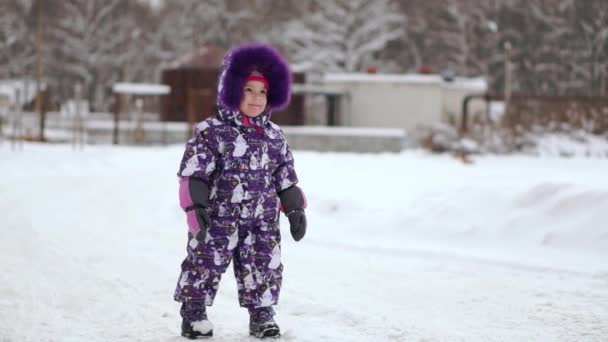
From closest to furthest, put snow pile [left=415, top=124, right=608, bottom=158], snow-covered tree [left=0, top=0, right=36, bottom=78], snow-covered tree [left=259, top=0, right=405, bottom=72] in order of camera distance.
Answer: snow pile [left=415, top=124, right=608, bottom=158], snow-covered tree [left=259, top=0, right=405, bottom=72], snow-covered tree [left=0, top=0, right=36, bottom=78]

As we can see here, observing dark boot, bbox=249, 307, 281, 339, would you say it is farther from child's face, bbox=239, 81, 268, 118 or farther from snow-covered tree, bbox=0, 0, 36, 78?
snow-covered tree, bbox=0, 0, 36, 78

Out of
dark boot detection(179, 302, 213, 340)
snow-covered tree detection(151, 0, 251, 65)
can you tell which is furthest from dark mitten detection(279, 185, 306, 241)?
snow-covered tree detection(151, 0, 251, 65)

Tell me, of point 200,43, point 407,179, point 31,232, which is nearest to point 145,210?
point 31,232

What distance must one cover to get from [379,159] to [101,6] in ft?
127

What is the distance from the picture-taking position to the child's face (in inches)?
161

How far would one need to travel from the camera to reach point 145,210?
9.62 meters

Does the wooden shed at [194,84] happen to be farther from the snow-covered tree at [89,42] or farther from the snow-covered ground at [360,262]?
the snow-covered tree at [89,42]

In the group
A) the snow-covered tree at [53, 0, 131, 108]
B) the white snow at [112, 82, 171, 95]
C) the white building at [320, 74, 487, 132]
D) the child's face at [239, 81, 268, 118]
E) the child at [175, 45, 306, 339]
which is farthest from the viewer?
the snow-covered tree at [53, 0, 131, 108]

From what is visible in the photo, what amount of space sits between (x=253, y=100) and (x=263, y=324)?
3.44 feet

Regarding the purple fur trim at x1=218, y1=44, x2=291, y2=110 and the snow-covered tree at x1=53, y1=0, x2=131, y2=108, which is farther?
the snow-covered tree at x1=53, y1=0, x2=131, y2=108

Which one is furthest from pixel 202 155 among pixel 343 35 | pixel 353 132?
pixel 343 35

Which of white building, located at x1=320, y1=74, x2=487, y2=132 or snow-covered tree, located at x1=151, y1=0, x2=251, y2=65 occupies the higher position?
snow-covered tree, located at x1=151, y1=0, x2=251, y2=65

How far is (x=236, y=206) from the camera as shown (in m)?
4.03

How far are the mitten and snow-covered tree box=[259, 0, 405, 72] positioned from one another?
125ft
